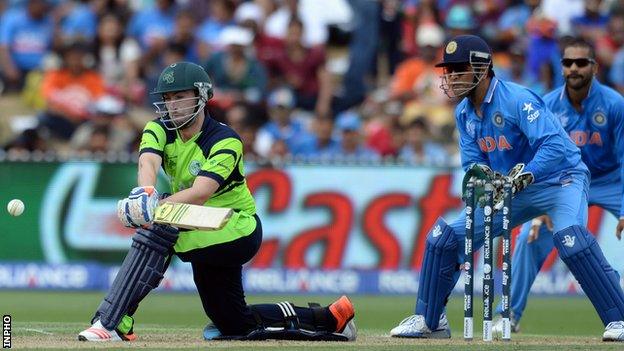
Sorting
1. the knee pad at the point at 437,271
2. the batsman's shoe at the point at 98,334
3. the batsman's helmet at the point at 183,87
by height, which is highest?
the batsman's helmet at the point at 183,87

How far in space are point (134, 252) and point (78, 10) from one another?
12.3 metres

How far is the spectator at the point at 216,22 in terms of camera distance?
19.9 metres

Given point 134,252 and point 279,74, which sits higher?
point 279,74

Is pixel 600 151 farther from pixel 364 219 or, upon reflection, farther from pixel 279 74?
pixel 279 74

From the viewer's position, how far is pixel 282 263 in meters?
15.9

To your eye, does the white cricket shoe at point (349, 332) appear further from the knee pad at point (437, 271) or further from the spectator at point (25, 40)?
the spectator at point (25, 40)

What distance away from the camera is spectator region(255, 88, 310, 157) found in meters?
17.7

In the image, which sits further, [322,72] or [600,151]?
[322,72]

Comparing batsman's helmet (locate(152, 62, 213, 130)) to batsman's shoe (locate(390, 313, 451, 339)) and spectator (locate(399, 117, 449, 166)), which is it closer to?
batsman's shoe (locate(390, 313, 451, 339))

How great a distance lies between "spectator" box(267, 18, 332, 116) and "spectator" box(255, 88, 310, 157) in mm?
967

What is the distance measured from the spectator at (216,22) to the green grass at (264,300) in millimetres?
5333

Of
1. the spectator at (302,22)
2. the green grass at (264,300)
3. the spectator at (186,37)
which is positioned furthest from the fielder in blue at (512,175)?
the spectator at (302,22)

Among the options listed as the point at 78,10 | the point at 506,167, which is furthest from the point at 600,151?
the point at 78,10

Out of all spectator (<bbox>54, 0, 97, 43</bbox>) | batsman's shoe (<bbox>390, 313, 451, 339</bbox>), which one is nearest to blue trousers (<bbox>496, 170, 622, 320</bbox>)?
batsman's shoe (<bbox>390, 313, 451, 339</bbox>)
